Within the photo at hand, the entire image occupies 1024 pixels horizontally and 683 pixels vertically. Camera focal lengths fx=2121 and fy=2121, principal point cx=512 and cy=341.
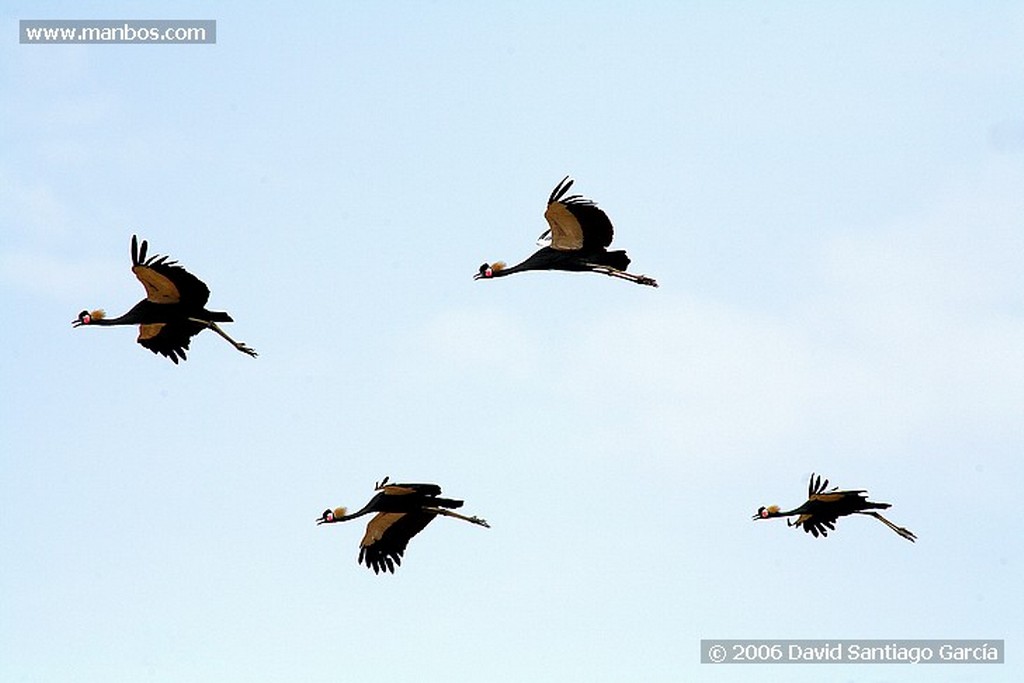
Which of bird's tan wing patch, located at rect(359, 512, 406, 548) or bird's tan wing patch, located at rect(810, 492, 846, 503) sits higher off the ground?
bird's tan wing patch, located at rect(810, 492, 846, 503)

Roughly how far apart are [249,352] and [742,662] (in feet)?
33.6

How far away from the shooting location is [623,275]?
33.7 meters

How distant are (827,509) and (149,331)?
493 inches

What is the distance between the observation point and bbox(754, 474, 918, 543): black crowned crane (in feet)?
124

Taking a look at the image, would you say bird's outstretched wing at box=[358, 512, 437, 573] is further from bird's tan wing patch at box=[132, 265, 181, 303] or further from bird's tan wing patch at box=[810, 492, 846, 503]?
bird's tan wing patch at box=[810, 492, 846, 503]

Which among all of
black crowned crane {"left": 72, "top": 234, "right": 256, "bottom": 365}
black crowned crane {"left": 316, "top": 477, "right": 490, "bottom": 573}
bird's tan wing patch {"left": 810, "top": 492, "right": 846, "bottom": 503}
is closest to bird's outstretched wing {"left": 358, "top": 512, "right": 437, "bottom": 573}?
black crowned crane {"left": 316, "top": 477, "right": 490, "bottom": 573}

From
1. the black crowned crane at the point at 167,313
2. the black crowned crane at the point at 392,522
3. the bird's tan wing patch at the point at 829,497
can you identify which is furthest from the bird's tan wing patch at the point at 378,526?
the bird's tan wing patch at the point at 829,497

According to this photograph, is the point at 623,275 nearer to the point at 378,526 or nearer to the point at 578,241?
the point at 578,241

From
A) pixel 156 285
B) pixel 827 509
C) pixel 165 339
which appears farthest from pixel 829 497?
pixel 156 285

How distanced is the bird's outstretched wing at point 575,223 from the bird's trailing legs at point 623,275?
0.31 meters

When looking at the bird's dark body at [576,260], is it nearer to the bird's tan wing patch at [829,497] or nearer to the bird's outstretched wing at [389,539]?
the bird's outstretched wing at [389,539]

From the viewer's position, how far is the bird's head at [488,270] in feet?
115

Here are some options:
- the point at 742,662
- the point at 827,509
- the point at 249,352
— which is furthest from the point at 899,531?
the point at 249,352

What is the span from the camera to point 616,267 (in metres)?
33.6
